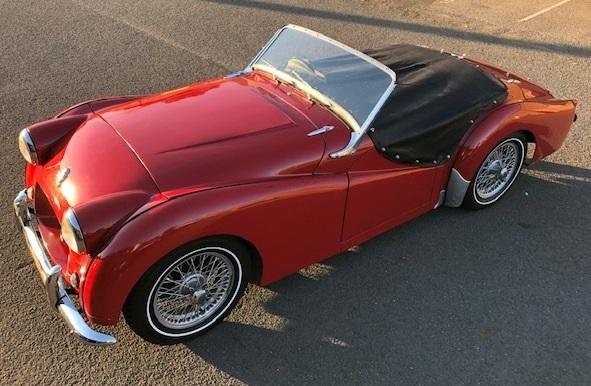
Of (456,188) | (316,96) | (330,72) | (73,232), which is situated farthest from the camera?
(456,188)

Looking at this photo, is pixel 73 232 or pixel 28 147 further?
pixel 28 147

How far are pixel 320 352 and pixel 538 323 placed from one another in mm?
1419

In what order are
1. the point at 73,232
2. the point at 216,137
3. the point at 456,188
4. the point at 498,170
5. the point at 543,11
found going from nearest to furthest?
the point at 73,232
the point at 216,137
the point at 456,188
the point at 498,170
the point at 543,11

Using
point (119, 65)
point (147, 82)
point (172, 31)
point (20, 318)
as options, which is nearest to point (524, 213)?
point (20, 318)

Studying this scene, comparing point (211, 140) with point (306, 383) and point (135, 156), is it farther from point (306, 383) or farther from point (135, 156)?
point (306, 383)

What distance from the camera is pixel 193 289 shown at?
3008 millimetres

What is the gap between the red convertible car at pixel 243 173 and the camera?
8.95 feet

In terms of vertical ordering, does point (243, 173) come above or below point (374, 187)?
above

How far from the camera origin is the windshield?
3.50m

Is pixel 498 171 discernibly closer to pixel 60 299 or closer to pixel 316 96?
pixel 316 96

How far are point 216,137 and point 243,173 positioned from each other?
1.12 ft

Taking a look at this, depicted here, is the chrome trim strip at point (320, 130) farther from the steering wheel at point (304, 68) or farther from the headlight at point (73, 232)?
the headlight at point (73, 232)

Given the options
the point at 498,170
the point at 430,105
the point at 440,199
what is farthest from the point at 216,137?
the point at 498,170

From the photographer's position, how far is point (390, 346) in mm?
3195
